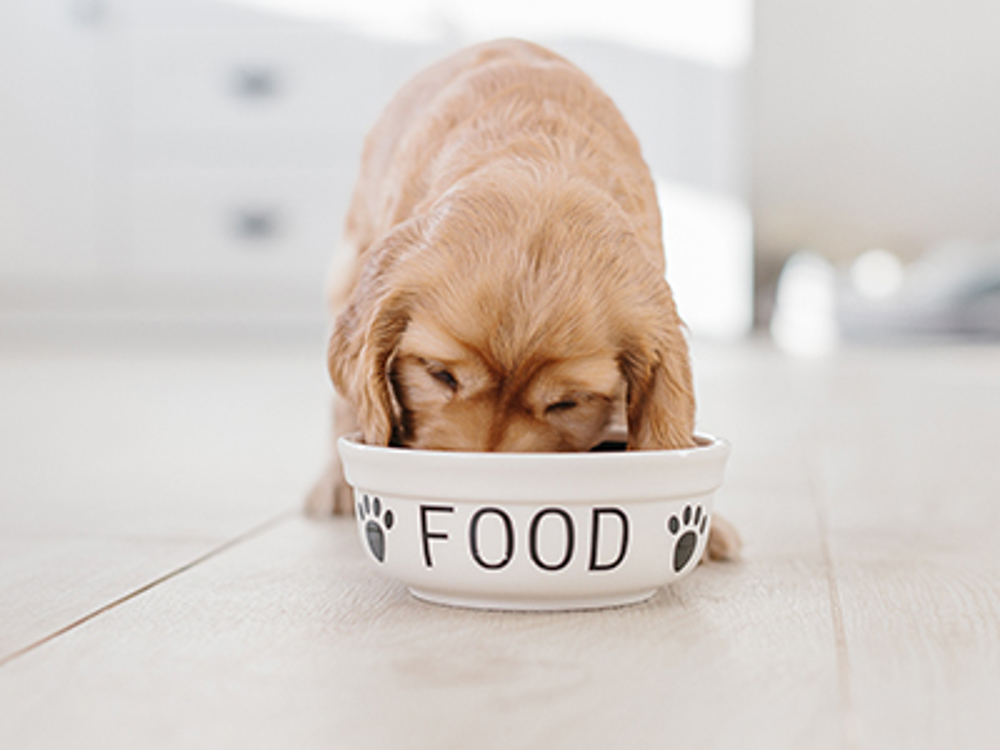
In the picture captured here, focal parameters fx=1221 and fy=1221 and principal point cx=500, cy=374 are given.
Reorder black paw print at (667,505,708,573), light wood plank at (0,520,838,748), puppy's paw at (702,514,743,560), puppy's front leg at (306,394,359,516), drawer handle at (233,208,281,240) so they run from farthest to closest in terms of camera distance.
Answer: drawer handle at (233,208,281,240) < puppy's front leg at (306,394,359,516) < puppy's paw at (702,514,743,560) < black paw print at (667,505,708,573) < light wood plank at (0,520,838,748)

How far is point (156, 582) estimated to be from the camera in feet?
4.85

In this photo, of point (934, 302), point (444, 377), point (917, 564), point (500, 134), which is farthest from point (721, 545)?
point (934, 302)

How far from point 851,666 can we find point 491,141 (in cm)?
93

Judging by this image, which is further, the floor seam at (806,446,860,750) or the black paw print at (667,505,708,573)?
the black paw print at (667,505,708,573)

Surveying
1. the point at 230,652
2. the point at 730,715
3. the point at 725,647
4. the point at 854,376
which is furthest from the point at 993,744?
the point at 854,376

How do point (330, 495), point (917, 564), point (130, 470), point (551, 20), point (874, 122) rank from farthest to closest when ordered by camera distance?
1. point (874, 122)
2. point (551, 20)
3. point (130, 470)
4. point (330, 495)
5. point (917, 564)

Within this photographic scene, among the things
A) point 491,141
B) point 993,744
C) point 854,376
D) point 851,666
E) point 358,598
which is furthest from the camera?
point 854,376

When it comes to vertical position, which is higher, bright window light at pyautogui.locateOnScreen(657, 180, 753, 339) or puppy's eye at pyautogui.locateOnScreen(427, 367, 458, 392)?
puppy's eye at pyautogui.locateOnScreen(427, 367, 458, 392)

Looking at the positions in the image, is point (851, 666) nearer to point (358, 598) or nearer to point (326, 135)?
point (358, 598)

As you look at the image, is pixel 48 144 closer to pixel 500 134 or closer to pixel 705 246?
pixel 705 246

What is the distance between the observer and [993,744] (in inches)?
35.8

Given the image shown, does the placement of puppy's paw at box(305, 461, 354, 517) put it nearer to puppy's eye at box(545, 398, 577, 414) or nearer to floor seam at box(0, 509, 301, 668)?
floor seam at box(0, 509, 301, 668)

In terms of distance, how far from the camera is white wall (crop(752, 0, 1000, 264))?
8.49m

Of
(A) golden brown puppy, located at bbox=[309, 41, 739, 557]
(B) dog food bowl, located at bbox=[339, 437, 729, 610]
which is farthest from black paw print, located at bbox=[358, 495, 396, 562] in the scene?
(A) golden brown puppy, located at bbox=[309, 41, 739, 557]
